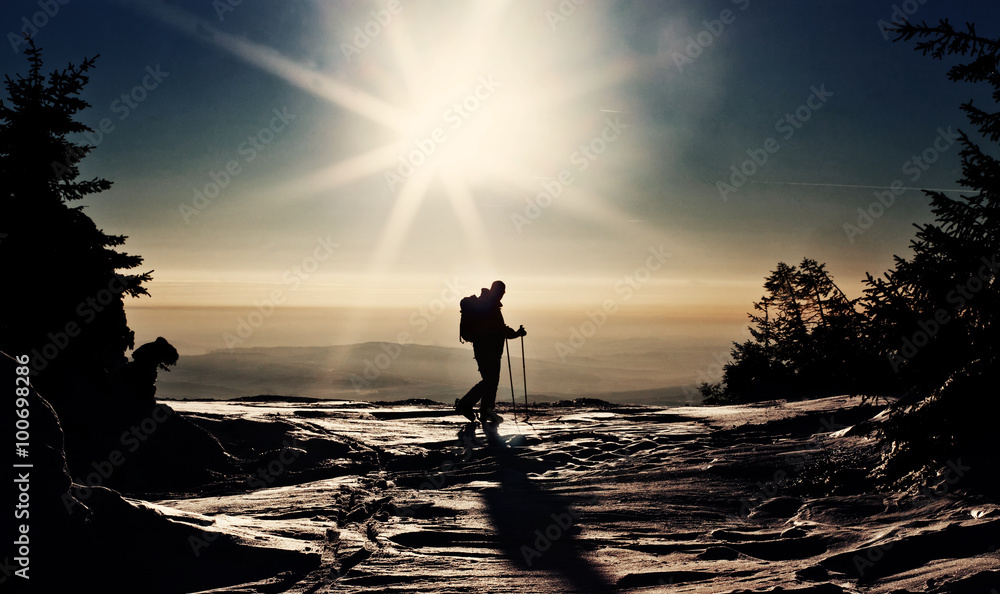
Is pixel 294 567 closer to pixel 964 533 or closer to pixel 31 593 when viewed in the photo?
pixel 31 593

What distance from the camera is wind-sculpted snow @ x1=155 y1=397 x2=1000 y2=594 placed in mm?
3658

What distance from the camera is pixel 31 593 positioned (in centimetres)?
316

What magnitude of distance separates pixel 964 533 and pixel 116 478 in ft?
26.3

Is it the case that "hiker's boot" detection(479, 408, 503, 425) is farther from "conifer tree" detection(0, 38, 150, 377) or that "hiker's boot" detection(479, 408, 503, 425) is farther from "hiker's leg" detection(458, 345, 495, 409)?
"conifer tree" detection(0, 38, 150, 377)

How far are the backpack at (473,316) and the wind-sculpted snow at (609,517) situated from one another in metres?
2.36

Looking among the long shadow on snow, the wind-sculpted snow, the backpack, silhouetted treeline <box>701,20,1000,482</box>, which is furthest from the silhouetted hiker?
silhouetted treeline <box>701,20,1000,482</box>

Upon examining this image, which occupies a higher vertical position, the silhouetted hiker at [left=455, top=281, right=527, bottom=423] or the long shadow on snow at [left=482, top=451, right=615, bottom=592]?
the silhouetted hiker at [left=455, top=281, right=527, bottom=423]

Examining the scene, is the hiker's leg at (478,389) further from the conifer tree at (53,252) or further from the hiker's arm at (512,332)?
the conifer tree at (53,252)

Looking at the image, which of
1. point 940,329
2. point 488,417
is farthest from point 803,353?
point 488,417

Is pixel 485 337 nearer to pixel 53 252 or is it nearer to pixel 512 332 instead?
pixel 512 332

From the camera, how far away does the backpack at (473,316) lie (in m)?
11.4

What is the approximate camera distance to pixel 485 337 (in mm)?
11422

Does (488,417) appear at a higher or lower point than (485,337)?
lower

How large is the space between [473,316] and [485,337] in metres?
0.44
